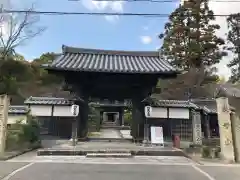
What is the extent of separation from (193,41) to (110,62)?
85.6 ft

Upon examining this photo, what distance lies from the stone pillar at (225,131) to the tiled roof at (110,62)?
3.47 meters

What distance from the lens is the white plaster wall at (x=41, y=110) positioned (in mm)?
16344

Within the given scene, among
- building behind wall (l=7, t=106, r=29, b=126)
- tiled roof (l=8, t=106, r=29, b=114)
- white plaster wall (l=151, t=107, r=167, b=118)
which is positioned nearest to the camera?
white plaster wall (l=151, t=107, r=167, b=118)

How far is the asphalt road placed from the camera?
8.11 meters

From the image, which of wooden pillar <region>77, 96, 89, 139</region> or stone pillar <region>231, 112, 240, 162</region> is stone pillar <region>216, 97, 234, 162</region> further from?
wooden pillar <region>77, 96, 89, 139</region>

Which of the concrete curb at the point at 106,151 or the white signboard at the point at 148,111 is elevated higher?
the white signboard at the point at 148,111

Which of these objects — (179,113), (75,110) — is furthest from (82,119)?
(179,113)

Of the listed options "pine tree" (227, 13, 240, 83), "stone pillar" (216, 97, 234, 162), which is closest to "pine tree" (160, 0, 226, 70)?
"pine tree" (227, 13, 240, 83)

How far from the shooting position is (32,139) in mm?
16406

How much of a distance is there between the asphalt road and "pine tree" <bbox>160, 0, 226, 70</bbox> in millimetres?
30349

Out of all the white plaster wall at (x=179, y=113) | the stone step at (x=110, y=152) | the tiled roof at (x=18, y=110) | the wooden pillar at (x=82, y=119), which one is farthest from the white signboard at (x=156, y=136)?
the tiled roof at (x=18, y=110)

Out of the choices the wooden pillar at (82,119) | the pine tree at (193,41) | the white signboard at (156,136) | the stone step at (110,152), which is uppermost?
the pine tree at (193,41)

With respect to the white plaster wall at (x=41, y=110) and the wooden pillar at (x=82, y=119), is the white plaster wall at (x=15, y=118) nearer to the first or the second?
the white plaster wall at (x=41, y=110)

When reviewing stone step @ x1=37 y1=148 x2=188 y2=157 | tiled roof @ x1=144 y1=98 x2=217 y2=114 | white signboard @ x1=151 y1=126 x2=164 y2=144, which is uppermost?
tiled roof @ x1=144 y1=98 x2=217 y2=114
